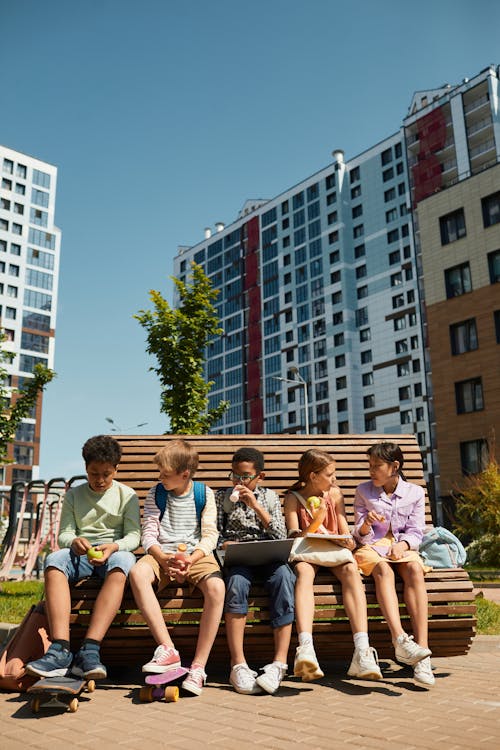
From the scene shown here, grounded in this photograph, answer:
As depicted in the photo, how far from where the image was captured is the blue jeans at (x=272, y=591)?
13.8ft

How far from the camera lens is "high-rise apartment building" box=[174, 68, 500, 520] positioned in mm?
61250

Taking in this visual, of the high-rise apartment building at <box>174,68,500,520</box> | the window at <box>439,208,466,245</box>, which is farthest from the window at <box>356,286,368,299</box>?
the window at <box>439,208,466,245</box>

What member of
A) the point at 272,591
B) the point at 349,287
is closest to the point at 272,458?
the point at 272,591

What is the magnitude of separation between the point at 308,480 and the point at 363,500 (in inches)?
18.0

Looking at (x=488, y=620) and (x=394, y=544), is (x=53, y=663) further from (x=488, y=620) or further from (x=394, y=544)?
(x=488, y=620)

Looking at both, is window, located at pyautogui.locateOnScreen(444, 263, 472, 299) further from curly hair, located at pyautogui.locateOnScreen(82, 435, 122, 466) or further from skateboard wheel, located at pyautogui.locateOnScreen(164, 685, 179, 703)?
skateboard wheel, located at pyautogui.locateOnScreen(164, 685, 179, 703)

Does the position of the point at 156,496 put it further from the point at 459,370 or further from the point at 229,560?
the point at 459,370

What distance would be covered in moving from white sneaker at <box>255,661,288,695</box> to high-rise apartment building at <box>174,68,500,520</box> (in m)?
48.1

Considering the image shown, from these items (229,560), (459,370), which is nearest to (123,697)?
(229,560)

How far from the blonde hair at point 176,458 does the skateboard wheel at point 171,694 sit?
1.33 metres

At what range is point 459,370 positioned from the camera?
31.4m

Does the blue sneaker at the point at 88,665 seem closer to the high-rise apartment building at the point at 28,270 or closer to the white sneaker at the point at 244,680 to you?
the white sneaker at the point at 244,680

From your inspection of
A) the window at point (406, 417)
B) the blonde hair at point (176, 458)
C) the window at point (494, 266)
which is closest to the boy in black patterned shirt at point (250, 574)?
the blonde hair at point (176, 458)

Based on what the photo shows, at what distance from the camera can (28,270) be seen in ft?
264
